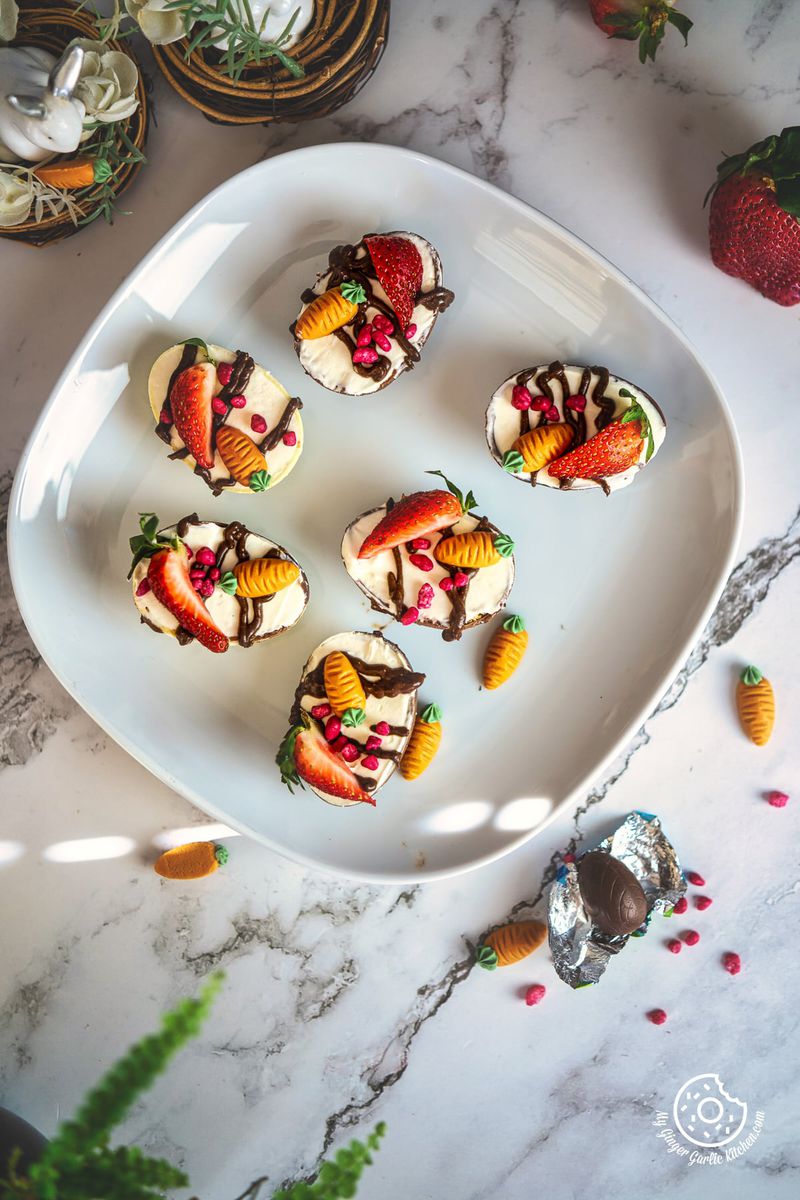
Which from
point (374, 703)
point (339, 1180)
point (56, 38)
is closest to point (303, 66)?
point (56, 38)

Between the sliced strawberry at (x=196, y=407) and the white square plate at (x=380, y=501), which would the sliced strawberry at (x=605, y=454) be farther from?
the sliced strawberry at (x=196, y=407)

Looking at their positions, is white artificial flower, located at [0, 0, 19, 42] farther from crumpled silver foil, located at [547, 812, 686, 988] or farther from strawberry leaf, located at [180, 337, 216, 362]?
crumpled silver foil, located at [547, 812, 686, 988]

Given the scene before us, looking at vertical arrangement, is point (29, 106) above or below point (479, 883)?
above

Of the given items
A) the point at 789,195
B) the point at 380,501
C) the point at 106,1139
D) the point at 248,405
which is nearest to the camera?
the point at 106,1139

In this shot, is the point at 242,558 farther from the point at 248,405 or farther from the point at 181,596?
the point at 248,405

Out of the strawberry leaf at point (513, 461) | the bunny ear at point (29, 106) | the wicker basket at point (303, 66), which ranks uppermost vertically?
the wicker basket at point (303, 66)

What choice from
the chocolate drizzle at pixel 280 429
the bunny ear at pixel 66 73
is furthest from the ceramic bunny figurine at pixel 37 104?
the chocolate drizzle at pixel 280 429
